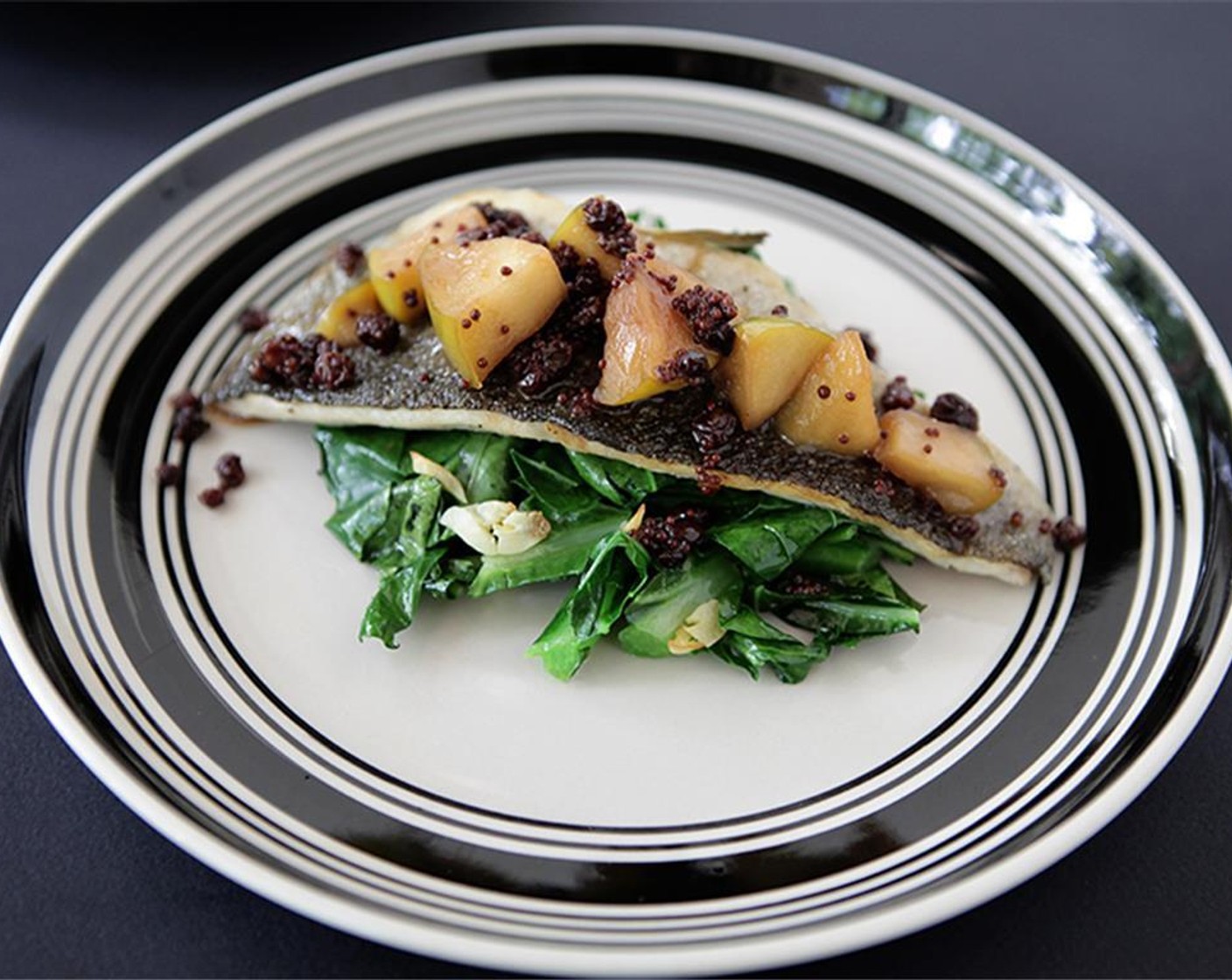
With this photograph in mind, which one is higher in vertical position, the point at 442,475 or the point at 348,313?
the point at 348,313

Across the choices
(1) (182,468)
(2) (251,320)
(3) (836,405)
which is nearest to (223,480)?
(1) (182,468)

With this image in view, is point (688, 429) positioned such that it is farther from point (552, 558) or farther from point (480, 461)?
point (480, 461)

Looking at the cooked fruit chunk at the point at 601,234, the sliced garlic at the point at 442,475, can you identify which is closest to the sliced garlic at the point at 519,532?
the sliced garlic at the point at 442,475

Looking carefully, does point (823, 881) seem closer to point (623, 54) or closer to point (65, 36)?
point (623, 54)

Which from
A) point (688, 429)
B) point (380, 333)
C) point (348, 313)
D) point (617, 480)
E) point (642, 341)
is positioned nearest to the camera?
point (642, 341)

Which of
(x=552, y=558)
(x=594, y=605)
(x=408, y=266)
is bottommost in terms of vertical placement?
(x=594, y=605)

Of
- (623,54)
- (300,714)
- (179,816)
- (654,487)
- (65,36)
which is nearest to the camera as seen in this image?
(179,816)

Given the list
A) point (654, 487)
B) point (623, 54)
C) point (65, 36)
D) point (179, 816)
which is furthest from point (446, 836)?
point (65, 36)
